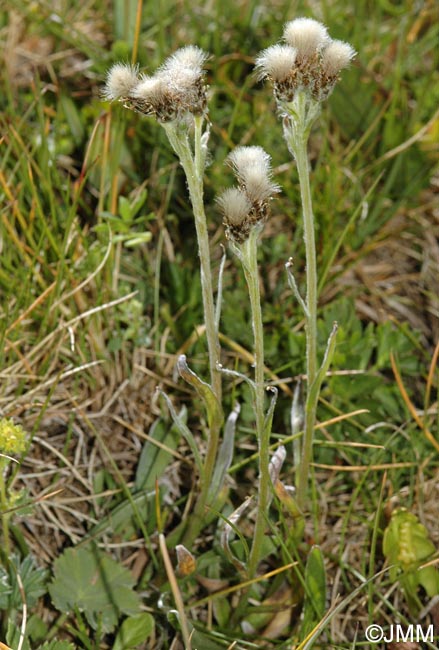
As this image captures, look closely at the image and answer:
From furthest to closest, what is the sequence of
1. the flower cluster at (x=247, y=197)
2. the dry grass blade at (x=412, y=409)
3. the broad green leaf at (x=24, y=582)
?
the dry grass blade at (x=412, y=409), the broad green leaf at (x=24, y=582), the flower cluster at (x=247, y=197)

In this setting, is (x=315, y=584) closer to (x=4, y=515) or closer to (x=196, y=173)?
(x=4, y=515)

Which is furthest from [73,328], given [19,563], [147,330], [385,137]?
[385,137]

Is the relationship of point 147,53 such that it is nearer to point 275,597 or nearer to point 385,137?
point 385,137

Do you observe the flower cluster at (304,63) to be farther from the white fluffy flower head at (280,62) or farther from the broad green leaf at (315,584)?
the broad green leaf at (315,584)

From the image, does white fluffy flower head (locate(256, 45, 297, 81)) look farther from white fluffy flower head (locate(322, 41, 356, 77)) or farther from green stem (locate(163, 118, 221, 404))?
green stem (locate(163, 118, 221, 404))

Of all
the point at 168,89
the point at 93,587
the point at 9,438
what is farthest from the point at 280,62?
the point at 93,587

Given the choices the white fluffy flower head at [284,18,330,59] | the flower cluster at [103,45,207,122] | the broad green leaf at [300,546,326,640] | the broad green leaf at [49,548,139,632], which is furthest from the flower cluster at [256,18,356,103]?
the broad green leaf at [49,548,139,632]

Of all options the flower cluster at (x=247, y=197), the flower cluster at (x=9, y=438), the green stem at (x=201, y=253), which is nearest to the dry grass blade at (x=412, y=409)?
the green stem at (x=201, y=253)
